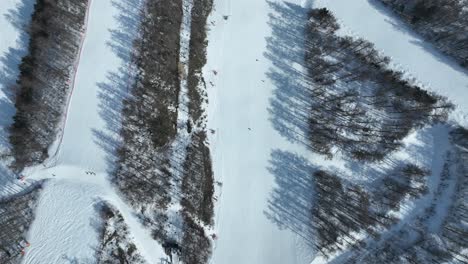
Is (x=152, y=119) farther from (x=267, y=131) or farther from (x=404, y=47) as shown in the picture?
(x=404, y=47)

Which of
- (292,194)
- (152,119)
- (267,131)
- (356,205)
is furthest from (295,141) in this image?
(152,119)

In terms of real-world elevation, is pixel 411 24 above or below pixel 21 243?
above

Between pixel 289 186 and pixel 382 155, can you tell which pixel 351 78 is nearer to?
pixel 382 155

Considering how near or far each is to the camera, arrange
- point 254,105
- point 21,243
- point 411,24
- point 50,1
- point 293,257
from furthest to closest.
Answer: point 411,24, point 254,105, point 50,1, point 293,257, point 21,243

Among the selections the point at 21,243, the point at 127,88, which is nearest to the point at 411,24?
the point at 127,88

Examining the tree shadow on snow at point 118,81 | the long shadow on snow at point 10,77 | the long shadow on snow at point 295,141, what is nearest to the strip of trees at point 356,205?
the long shadow on snow at point 295,141

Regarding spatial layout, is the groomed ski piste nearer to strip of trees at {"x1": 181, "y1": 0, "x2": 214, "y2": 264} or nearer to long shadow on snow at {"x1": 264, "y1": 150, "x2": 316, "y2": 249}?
long shadow on snow at {"x1": 264, "y1": 150, "x2": 316, "y2": 249}

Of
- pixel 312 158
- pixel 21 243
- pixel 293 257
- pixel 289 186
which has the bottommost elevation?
pixel 21 243

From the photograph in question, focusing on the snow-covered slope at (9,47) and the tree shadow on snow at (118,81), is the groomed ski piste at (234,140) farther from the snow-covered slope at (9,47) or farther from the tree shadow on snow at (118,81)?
the tree shadow on snow at (118,81)
